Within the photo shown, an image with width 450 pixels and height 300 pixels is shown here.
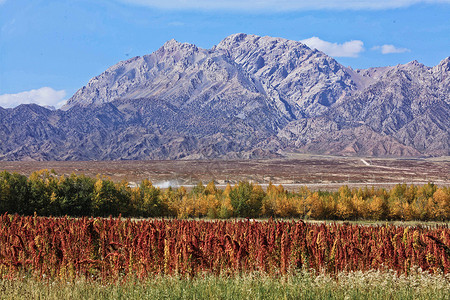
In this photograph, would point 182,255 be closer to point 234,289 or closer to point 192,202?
point 234,289

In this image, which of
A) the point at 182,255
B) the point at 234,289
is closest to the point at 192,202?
the point at 182,255

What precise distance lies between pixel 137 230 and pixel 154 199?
138 ft

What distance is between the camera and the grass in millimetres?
9828

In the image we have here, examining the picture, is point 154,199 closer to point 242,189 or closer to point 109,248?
point 242,189

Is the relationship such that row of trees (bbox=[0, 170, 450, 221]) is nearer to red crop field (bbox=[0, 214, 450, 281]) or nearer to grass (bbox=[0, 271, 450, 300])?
red crop field (bbox=[0, 214, 450, 281])

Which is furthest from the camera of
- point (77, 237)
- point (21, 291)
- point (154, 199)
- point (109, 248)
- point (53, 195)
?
point (154, 199)

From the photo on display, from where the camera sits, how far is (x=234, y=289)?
398 inches

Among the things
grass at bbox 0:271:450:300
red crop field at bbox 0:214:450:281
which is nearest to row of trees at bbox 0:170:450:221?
red crop field at bbox 0:214:450:281

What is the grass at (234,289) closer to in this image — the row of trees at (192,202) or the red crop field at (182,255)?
the red crop field at (182,255)

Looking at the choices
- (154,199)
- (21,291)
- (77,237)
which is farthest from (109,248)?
(154,199)

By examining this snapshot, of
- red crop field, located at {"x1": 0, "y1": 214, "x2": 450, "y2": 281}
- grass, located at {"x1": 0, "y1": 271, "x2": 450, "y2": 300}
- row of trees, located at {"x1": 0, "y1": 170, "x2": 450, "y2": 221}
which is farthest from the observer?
row of trees, located at {"x1": 0, "y1": 170, "x2": 450, "y2": 221}

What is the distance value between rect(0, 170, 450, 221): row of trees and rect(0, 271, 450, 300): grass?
133 ft

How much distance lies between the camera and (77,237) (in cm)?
1473

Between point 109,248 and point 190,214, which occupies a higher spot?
point 109,248
